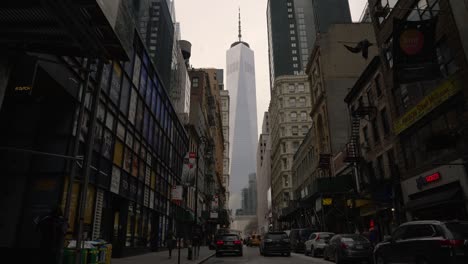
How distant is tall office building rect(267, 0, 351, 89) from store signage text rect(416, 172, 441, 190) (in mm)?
112626

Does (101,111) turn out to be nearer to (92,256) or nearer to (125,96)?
(125,96)

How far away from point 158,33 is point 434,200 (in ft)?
77.8

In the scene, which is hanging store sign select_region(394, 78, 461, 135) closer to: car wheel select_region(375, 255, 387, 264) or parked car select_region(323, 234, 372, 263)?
parked car select_region(323, 234, 372, 263)

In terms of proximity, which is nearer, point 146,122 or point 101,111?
point 101,111

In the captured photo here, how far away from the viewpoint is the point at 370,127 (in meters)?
29.7

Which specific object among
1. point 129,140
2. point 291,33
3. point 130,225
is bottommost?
point 130,225

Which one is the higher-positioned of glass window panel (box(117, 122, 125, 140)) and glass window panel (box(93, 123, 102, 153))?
glass window panel (box(117, 122, 125, 140))

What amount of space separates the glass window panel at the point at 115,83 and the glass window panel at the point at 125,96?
30.2 inches

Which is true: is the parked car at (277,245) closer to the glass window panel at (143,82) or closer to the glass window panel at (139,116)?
the glass window panel at (139,116)

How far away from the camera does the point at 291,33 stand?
144m

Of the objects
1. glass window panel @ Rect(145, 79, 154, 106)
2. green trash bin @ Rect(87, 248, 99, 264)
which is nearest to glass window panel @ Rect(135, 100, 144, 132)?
glass window panel @ Rect(145, 79, 154, 106)

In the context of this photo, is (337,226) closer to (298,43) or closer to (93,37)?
(93,37)

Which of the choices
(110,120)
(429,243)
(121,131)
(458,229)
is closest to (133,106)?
(121,131)

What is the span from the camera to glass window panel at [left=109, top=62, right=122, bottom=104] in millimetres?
16328
